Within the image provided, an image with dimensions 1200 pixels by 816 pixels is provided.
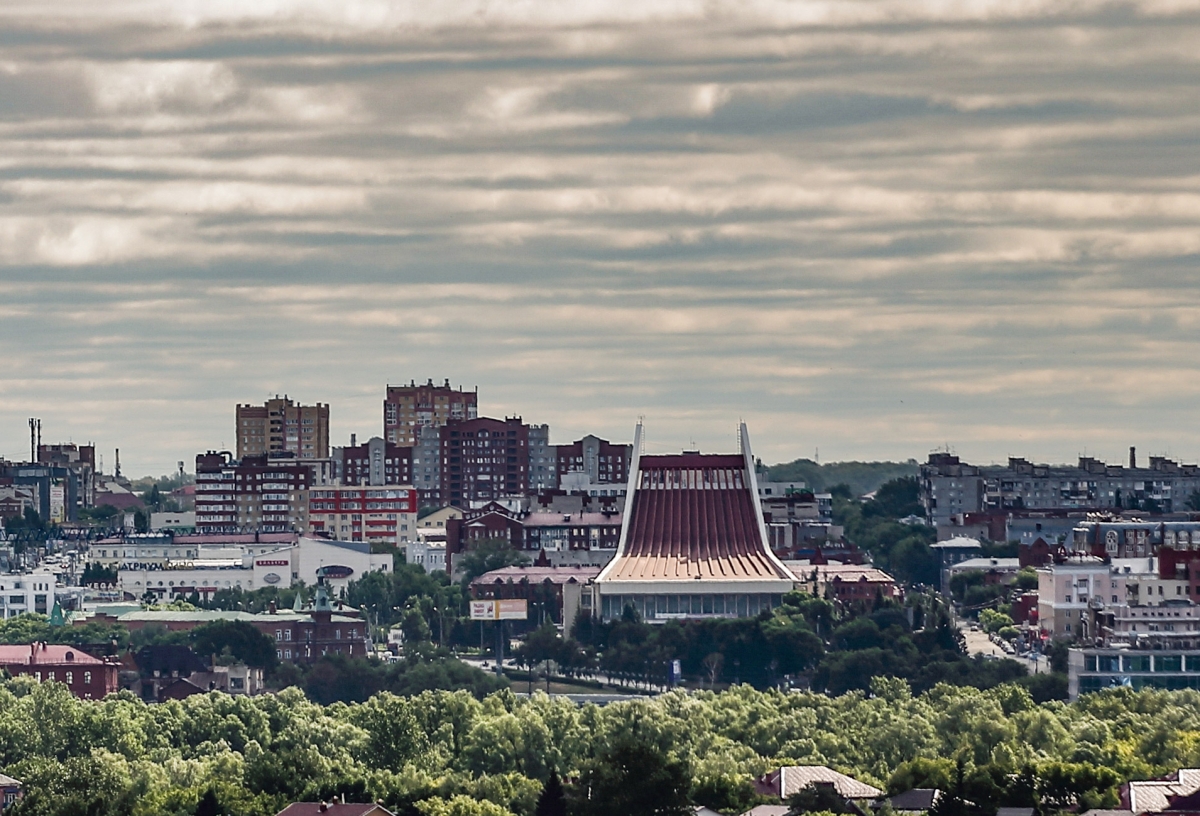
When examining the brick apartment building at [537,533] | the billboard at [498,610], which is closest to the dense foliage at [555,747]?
the billboard at [498,610]

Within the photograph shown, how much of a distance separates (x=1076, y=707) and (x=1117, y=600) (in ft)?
86.5

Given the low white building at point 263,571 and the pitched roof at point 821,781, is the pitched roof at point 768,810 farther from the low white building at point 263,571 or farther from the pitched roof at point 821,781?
the low white building at point 263,571

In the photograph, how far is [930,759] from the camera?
96312mm

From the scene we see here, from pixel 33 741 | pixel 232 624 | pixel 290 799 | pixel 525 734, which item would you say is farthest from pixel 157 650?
pixel 290 799

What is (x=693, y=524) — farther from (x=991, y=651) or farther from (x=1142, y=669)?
(x=1142, y=669)

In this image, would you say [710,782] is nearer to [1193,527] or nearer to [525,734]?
[525,734]

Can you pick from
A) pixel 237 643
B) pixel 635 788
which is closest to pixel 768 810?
pixel 635 788

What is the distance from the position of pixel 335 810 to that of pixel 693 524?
284ft

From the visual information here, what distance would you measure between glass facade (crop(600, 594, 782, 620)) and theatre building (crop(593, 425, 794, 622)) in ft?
0.14

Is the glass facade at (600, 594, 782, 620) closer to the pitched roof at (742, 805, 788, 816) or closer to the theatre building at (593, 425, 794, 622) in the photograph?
the theatre building at (593, 425, 794, 622)

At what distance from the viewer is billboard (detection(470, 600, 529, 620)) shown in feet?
538

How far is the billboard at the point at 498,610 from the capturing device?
164012 mm

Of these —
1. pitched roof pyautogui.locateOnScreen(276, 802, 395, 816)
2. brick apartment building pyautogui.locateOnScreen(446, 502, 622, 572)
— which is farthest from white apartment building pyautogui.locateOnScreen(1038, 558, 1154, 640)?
pitched roof pyautogui.locateOnScreen(276, 802, 395, 816)

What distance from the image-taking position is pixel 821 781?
8888 centimetres
